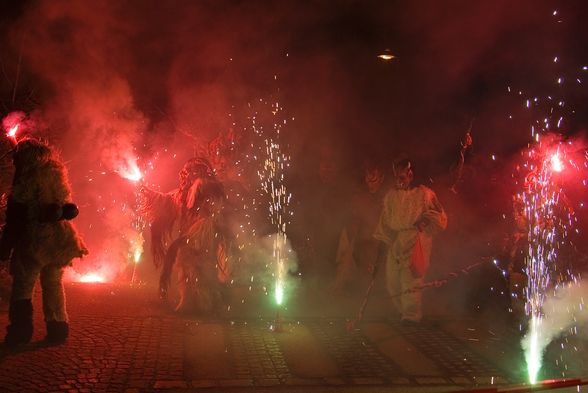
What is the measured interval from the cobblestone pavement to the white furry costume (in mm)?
417

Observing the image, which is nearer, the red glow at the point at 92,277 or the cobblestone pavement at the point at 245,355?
the cobblestone pavement at the point at 245,355

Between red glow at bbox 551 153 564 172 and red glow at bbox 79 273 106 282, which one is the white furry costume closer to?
red glow at bbox 551 153 564 172

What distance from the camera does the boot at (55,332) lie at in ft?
18.6

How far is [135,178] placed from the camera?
26.3 feet

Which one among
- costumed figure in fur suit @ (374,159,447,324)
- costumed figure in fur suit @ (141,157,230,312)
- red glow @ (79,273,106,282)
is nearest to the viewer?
costumed figure in fur suit @ (141,157,230,312)

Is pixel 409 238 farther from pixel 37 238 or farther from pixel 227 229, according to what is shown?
pixel 37 238

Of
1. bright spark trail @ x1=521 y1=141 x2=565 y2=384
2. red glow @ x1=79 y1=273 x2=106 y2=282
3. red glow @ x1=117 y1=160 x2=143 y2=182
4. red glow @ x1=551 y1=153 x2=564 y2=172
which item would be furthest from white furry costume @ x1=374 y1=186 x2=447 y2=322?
red glow @ x1=79 y1=273 x2=106 y2=282

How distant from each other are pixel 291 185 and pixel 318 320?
353 centimetres

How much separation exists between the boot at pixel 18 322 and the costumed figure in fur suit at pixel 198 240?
2.21 m

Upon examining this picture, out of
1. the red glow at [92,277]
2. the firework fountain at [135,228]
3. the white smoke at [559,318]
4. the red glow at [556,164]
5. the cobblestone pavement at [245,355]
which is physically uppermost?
the red glow at [556,164]

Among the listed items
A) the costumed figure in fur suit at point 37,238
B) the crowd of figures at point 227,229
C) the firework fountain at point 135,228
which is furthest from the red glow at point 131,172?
the costumed figure in fur suit at point 37,238

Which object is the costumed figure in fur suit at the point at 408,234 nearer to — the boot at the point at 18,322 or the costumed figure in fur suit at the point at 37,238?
the costumed figure in fur suit at the point at 37,238

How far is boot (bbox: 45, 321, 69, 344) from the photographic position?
18.6 feet

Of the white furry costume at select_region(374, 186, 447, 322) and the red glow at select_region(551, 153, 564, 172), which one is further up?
the red glow at select_region(551, 153, 564, 172)
